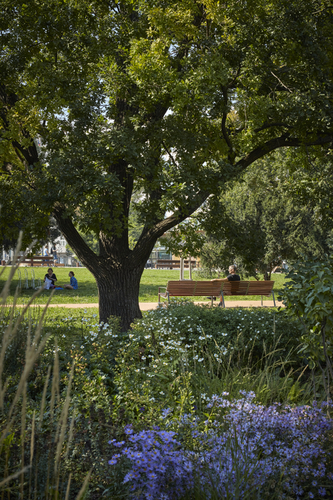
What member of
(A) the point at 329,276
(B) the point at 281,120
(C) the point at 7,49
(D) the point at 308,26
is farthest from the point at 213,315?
(C) the point at 7,49

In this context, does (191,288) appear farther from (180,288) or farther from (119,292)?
(119,292)

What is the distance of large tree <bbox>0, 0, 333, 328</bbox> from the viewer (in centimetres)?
645

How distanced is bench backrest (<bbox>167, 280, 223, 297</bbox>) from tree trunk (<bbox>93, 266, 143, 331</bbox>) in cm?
352

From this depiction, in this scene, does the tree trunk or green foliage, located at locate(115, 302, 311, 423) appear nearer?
green foliage, located at locate(115, 302, 311, 423)

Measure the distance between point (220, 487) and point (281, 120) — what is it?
283 inches

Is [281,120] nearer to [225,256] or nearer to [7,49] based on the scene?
[225,256]

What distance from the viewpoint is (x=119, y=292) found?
7988 mm

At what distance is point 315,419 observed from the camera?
9.66 ft

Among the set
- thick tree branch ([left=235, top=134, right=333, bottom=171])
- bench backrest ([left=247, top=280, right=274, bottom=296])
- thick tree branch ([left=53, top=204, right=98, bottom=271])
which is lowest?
bench backrest ([left=247, top=280, right=274, bottom=296])

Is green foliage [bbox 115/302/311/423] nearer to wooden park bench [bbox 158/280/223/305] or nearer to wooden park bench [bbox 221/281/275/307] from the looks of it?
wooden park bench [bbox 158/280/223/305]

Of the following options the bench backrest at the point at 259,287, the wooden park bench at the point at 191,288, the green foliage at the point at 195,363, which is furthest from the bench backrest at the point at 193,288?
the green foliage at the point at 195,363

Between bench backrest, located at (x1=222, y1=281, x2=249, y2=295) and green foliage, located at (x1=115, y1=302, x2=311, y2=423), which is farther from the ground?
bench backrest, located at (x1=222, y1=281, x2=249, y2=295)

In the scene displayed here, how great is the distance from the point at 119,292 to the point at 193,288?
13.9ft

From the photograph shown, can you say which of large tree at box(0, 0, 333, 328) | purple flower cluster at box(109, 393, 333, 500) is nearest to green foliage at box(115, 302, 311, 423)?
purple flower cluster at box(109, 393, 333, 500)
